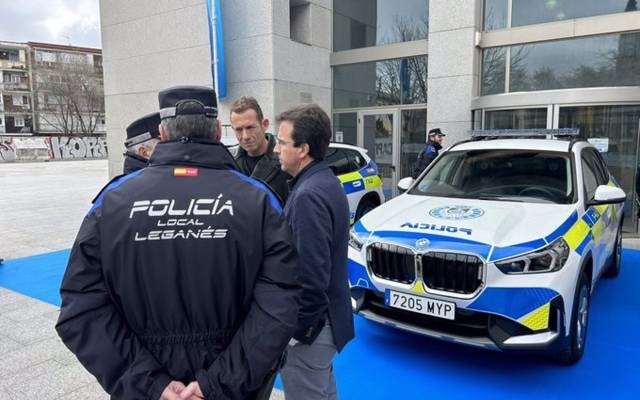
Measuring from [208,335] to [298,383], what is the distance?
0.76 meters

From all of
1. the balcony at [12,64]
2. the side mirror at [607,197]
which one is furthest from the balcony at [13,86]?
the side mirror at [607,197]

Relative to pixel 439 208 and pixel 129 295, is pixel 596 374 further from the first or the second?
pixel 129 295

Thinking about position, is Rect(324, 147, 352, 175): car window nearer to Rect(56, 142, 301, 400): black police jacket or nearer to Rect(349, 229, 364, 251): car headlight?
Rect(349, 229, 364, 251): car headlight

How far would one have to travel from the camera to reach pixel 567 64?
9.44 metres

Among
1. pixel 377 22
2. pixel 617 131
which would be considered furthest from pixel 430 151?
pixel 377 22

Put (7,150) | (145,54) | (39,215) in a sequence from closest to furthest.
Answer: (39,215) → (145,54) → (7,150)

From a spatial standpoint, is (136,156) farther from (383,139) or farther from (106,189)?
(383,139)

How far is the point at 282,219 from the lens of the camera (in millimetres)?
1720

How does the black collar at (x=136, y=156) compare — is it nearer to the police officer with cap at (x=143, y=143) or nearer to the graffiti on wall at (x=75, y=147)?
the police officer with cap at (x=143, y=143)

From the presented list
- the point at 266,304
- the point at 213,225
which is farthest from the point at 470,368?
the point at 213,225

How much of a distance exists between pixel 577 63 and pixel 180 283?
387 inches

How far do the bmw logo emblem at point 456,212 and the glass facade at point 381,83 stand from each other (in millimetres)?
7765

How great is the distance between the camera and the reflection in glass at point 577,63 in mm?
8852

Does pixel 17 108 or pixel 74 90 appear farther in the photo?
pixel 17 108
